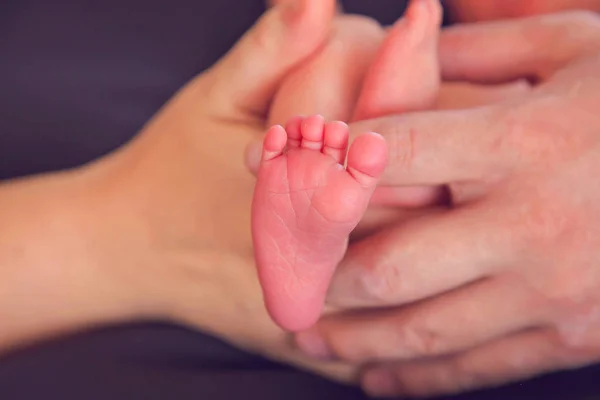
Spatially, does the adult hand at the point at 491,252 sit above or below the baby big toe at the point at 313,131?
below

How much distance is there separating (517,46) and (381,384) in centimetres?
35

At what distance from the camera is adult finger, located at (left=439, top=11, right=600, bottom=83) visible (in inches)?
25.4

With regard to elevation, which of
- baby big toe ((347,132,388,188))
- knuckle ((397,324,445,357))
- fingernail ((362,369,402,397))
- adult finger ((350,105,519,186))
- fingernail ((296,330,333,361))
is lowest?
fingernail ((362,369,402,397))

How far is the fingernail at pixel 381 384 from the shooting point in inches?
24.1

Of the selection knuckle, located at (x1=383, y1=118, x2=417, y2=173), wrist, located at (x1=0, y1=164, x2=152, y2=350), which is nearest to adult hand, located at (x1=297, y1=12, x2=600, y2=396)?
knuckle, located at (x1=383, y1=118, x2=417, y2=173)

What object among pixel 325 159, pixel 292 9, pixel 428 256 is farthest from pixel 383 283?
pixel 292 9

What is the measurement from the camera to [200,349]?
649mm

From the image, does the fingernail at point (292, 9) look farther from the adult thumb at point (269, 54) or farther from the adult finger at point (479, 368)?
the adult finger at point (479, 368)

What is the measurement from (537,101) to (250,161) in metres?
0.25

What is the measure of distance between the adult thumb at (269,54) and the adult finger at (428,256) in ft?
0.63

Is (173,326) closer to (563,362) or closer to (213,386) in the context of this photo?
(213,386)

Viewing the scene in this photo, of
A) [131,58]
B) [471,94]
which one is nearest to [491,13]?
[471,94]

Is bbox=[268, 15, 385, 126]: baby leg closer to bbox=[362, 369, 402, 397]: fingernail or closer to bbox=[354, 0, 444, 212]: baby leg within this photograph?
bbox=[354, 0, 444, 212]: baby leg

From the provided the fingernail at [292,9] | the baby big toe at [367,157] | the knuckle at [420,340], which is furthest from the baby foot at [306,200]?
the fingernail at [292,9]
